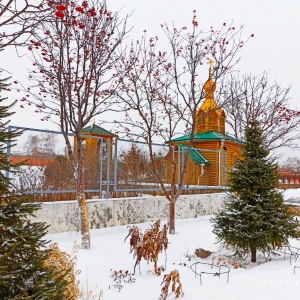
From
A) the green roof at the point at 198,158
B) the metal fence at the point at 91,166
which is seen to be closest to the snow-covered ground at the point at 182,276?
the metal fence at the point at 91,166

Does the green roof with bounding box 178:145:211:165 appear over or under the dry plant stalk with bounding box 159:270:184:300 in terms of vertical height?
over

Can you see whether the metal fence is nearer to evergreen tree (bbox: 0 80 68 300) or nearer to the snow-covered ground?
the snow-covered ground

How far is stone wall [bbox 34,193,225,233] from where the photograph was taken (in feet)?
23.9

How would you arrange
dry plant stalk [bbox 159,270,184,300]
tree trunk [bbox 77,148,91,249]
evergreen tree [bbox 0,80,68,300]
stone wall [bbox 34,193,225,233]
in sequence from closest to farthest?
evergreen tree [bbox 0,80,68,300]
dry plant stalk [bbox 159,270,184,300]
tree trunk [bbox 77,148,91,249]
stone wall [bbox 34,193,225,233]

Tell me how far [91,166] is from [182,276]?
428cm

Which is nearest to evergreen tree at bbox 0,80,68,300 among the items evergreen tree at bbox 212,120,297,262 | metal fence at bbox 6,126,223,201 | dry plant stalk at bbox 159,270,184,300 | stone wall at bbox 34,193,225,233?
dry plant stalk at bbox 159,270,184,300

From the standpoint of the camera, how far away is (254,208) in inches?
Answer: 224

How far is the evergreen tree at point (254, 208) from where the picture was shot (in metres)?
5.59

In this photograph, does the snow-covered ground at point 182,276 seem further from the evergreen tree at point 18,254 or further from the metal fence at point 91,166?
the evergreen tree at point 18,254

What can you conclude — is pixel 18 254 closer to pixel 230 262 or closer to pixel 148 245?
pixel 148 245

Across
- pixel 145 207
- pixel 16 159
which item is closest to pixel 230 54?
pixel 145 207

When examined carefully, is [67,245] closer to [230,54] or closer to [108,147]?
[108,147]

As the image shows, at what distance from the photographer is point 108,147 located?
8703 mm

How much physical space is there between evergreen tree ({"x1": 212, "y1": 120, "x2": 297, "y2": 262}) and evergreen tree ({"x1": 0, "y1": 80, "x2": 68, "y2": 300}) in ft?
12.3
